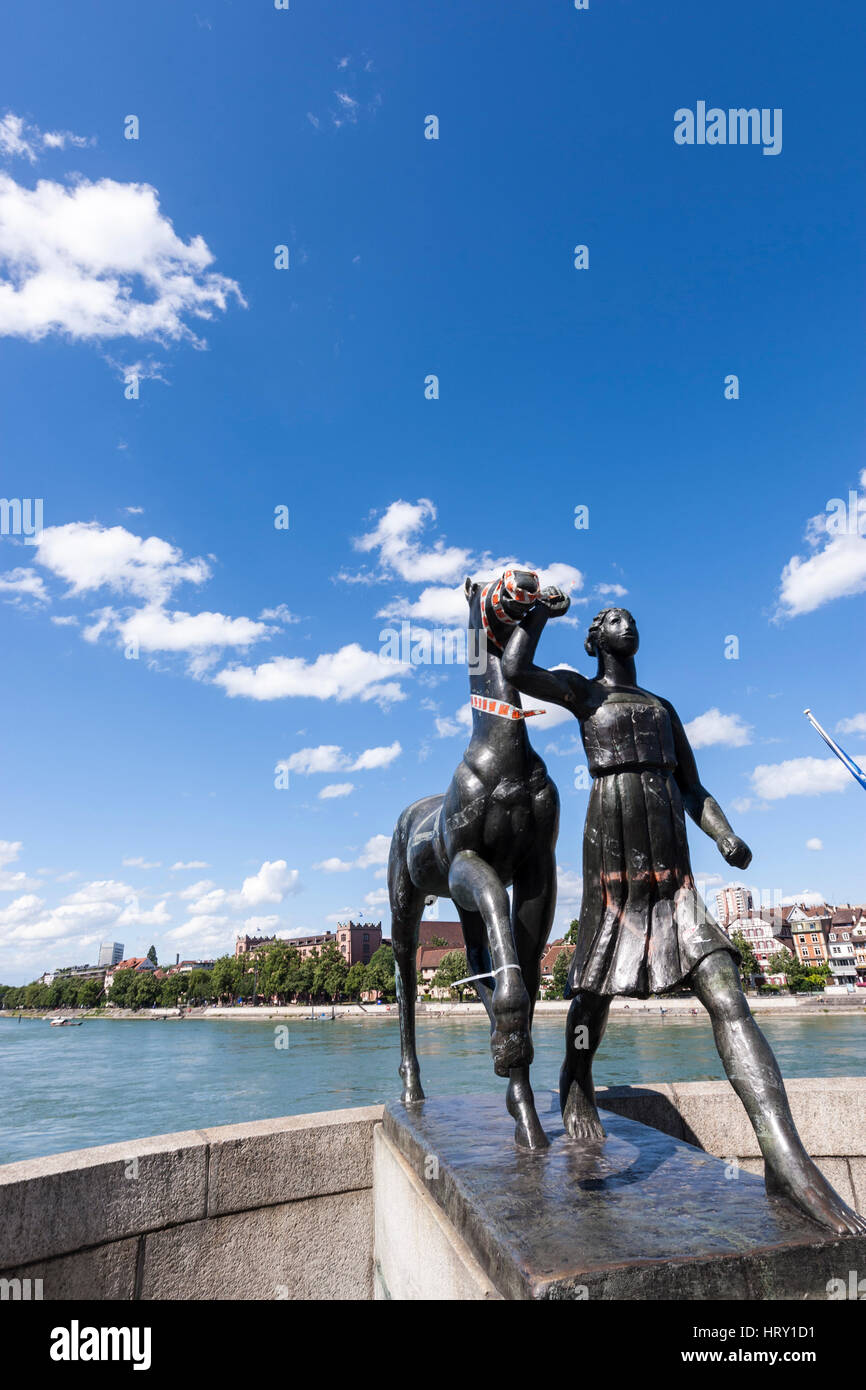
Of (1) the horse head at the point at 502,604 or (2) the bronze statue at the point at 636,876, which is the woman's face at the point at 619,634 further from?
(1) the horse head at the point at 502,604

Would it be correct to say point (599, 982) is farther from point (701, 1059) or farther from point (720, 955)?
point (701, 1059)

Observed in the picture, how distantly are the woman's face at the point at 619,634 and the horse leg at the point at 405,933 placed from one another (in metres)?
2.32

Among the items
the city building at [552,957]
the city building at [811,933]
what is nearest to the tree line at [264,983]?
the city building at [552,957]

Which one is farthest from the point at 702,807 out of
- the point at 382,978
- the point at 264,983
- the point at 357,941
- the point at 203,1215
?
the point at 357,941

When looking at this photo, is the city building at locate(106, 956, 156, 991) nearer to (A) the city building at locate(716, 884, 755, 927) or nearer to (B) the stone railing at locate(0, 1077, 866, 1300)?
(A) the city building at locate(716, 884, 755, 927)

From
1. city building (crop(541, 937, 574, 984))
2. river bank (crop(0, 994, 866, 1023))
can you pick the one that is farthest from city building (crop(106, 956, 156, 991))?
city building (crop(541, 937, 574, 984))

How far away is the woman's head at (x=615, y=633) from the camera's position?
159 inches

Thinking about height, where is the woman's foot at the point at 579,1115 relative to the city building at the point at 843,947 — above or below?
above

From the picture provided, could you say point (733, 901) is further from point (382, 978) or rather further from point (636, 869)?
point (636, 869)

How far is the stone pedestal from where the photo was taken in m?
2.25

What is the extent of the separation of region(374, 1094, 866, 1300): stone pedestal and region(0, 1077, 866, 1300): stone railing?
1.70 ft

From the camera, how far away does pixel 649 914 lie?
3.55 m
